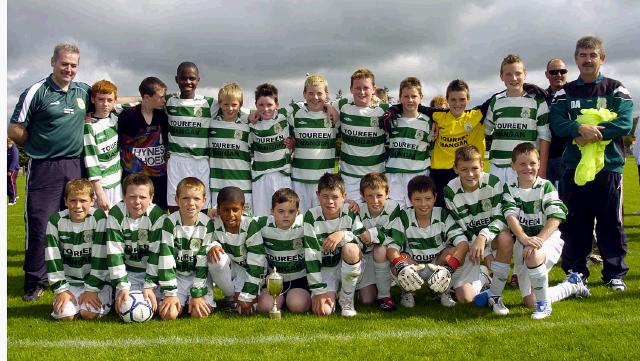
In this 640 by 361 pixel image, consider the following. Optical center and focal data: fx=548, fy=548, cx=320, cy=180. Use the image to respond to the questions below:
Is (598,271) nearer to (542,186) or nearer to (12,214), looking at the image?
(542,186)

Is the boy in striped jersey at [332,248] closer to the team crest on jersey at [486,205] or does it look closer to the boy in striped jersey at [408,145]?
the boy in striped jersey at [408,145]

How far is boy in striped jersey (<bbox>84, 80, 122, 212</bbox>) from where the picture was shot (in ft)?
18.3

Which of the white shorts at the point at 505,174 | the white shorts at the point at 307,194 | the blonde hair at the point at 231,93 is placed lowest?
the white shorts at the point at 307,194

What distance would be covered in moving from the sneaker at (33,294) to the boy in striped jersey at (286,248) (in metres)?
2.31

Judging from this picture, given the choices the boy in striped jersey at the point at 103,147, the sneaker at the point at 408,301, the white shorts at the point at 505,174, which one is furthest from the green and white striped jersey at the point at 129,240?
the white shorts at the point at 505,174

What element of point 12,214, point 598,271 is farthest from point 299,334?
point 12,214

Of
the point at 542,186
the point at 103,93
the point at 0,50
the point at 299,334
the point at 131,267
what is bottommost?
the point at 299,334

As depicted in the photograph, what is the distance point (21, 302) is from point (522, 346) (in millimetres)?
4506

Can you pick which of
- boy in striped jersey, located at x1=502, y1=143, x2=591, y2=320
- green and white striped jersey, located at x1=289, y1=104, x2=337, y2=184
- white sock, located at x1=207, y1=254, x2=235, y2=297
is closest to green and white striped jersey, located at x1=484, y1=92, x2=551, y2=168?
boy in striped jersey, located at x1=502, y1=143, x2=591, y2=320

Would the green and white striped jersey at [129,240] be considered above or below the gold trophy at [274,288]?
above

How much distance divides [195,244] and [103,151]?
1.68 m

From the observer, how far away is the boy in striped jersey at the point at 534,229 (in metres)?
4.43

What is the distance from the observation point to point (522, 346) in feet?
12.1

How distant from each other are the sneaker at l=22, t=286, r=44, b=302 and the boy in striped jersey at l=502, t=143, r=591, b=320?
4.51m
